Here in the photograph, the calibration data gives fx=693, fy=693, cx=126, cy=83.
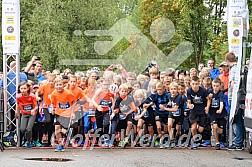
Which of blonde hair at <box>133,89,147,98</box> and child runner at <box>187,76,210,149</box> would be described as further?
blonde hair at <box>133,89,147,98</box>

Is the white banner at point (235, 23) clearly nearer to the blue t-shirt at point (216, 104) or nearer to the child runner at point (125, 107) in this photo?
the blue t-shirt at point (216, 104)

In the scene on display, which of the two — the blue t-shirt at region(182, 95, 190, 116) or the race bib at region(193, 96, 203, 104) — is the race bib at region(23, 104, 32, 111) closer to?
the blue t-shirt at region(182, 95, 190, 116)

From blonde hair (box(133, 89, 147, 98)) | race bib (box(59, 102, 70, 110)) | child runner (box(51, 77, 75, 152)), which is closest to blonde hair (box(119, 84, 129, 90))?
blonde hair (box(133, 89, 147, 98))

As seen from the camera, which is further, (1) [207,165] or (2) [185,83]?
(2) [185,83]

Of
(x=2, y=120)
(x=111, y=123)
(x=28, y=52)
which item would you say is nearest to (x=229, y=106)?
(x=111, y=123)

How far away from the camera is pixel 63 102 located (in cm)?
1438

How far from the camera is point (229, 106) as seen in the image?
1481 cm

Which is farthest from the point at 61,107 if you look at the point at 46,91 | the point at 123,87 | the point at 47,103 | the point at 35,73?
the point at 35,73

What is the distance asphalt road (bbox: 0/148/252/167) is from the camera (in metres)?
12.1

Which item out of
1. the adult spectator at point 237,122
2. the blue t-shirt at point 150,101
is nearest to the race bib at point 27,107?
the blue t-shirt at point 150,101

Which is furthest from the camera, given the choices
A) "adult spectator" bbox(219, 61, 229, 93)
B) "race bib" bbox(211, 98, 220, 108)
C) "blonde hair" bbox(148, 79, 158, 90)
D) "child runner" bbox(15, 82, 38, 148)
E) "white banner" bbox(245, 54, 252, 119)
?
"adult spectator" bbox(219, 61, 229, 93)

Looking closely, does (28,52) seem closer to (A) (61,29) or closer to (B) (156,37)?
(A) (61,29)

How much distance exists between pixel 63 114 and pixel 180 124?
2.60 m

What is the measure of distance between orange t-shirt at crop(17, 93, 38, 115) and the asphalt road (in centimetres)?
89
